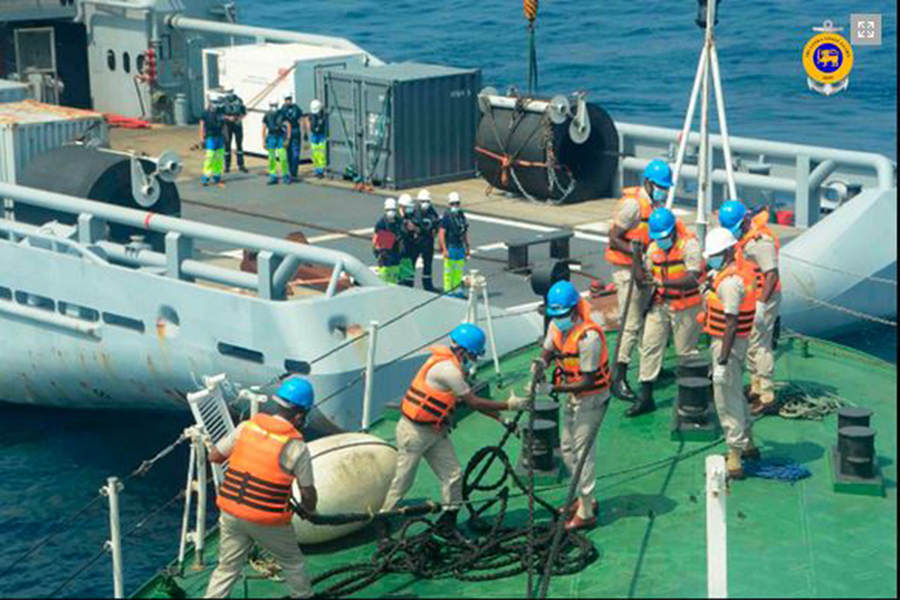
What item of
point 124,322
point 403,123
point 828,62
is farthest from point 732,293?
point 403,123

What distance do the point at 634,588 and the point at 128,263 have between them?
29.7 feet

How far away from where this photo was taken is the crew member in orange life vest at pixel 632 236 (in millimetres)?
14789

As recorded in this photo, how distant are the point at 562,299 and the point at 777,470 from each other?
2.69m

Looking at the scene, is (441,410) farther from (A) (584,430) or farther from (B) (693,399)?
(B) (693,399)

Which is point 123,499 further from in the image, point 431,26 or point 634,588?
point 431,26

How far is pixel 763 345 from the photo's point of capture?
14.5 m

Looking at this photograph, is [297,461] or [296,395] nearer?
[297,461]

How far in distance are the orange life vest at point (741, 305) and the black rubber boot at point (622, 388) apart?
7.01 feet

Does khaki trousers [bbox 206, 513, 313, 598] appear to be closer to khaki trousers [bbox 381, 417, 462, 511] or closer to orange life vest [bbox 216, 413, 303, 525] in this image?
orange life vest [bbox 216, 413, 303, 525]

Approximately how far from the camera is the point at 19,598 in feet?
52.0

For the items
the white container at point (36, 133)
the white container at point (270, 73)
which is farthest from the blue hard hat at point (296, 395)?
the white container at point (270, 73)

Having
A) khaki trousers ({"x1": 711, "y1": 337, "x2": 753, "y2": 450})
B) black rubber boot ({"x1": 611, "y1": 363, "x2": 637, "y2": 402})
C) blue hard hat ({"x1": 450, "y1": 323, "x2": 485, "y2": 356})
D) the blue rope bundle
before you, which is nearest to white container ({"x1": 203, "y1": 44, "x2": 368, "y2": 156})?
black rubber boot ({"x1": 611, "y1": 363, "x2": 637, "y2": 402})

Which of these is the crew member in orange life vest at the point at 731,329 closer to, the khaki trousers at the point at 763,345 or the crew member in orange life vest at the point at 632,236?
the khaki trousers at the point at 763,345

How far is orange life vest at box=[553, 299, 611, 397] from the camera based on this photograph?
39.9 feet
